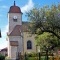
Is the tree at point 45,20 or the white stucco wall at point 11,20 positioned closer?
the tree at point 45,20

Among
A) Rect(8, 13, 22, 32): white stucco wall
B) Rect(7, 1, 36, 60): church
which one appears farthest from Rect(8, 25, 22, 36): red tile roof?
Rect(8, 13, 22, 32): white stucco wall

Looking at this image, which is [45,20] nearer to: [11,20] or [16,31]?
[16,31]

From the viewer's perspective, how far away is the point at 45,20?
96.1ft

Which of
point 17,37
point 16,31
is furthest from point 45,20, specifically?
point 16,31

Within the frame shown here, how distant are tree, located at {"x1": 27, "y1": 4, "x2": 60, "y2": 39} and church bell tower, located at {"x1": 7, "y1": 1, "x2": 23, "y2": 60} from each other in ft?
180

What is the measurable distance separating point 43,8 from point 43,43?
2646 cm

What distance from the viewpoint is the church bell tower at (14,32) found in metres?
85.9

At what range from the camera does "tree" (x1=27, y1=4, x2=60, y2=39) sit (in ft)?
95.7

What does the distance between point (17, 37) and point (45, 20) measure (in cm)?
6016

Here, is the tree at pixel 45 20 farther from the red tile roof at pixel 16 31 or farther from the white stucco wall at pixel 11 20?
the white stucco wall at pixel 11 20

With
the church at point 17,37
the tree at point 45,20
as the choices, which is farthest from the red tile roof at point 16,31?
the tree at point 45,20

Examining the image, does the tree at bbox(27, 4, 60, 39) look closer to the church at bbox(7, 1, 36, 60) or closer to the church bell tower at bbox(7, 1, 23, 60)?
the church at bbox(7, 1, 36, 60)

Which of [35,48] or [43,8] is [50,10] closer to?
[43,8]

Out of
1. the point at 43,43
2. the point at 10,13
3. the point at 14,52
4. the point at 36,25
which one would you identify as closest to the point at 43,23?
the point at 36,25
